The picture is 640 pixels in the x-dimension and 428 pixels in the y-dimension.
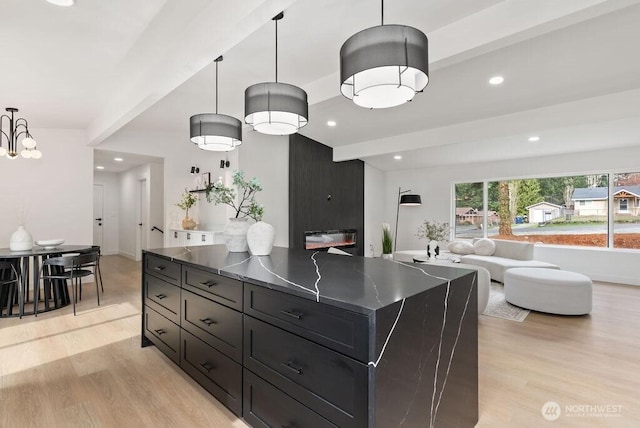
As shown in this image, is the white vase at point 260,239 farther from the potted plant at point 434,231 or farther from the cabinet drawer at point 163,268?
the potted plant at point 434,231

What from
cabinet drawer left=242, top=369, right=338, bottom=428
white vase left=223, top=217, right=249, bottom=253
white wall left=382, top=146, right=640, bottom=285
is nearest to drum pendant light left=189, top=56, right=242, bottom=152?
white vase left=223, top=217, right=249, bottom=253

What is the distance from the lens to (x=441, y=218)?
25.0ft

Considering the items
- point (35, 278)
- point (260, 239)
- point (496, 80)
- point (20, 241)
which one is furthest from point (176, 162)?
point (496, 80)

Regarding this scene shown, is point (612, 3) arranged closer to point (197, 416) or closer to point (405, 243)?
point (197, 416)

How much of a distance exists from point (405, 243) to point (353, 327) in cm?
736

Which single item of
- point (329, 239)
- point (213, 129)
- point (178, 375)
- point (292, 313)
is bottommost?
point (178, 375)

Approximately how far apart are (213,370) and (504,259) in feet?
17.7

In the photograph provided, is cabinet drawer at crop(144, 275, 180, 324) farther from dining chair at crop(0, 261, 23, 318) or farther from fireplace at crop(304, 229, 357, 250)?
fireplace at crop(304, 229, 357, 250)

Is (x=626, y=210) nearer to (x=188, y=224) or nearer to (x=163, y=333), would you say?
(x=163, y=333)

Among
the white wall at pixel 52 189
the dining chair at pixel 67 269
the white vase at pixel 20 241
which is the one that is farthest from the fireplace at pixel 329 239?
the white vase at pixel 20 241

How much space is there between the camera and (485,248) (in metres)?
6.11

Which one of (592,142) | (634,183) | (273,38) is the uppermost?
(273,38)

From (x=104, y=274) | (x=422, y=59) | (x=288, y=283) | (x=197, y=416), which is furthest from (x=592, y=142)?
(x=104, y=274)

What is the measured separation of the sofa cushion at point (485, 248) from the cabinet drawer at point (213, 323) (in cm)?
556
